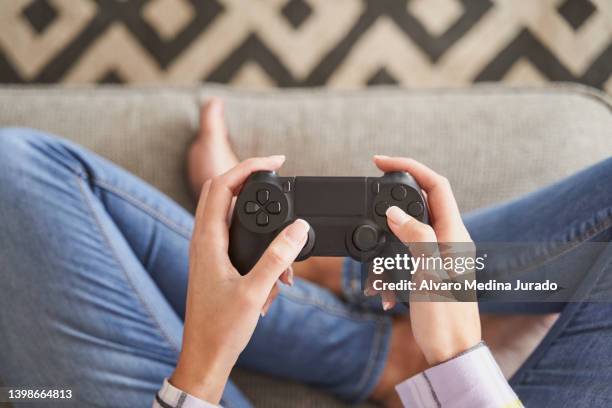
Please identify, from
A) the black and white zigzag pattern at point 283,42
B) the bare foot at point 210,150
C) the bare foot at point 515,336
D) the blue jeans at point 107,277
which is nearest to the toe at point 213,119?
the bare foot at point 210,150

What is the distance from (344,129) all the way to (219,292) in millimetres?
356

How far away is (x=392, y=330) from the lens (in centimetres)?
62

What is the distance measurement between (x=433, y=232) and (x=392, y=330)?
0.26 metres

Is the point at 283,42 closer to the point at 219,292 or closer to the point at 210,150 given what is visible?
the point at 210,150

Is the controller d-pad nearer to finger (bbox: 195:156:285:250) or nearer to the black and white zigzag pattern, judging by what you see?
finger (bbox: 195:156:285:250)

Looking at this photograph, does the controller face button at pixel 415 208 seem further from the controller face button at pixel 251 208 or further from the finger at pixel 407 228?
the controller face button at pixel 251 208

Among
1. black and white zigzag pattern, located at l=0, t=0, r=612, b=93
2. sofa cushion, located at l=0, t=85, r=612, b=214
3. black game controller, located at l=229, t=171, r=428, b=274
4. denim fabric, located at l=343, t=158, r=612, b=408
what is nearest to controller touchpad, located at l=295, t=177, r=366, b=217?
black game controller, located at l=229, t=171, r=428, b=274

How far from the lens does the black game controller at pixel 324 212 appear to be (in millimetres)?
398

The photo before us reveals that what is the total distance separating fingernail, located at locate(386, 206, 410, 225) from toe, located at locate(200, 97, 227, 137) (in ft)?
1.16

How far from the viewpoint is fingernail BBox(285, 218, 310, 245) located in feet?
1.25

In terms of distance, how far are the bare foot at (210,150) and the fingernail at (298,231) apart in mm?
281

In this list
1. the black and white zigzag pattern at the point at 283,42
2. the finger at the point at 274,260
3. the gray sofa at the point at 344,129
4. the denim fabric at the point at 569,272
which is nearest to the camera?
the finger at the point at 274,260

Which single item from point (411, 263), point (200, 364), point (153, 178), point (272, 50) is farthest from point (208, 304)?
point (272, 50)

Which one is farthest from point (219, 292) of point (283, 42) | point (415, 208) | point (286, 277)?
point (283, 42)
